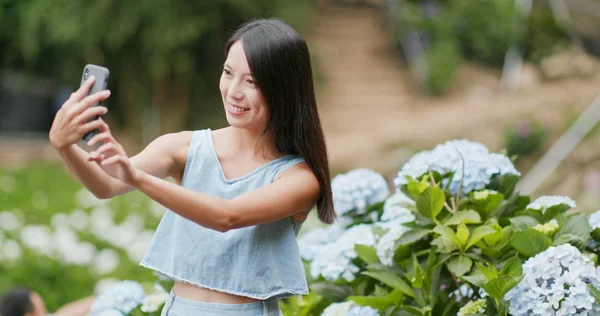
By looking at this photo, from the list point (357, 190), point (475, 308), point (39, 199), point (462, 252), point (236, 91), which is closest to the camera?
point (236, 91)

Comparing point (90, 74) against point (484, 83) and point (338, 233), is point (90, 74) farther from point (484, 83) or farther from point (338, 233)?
point (484, 83)

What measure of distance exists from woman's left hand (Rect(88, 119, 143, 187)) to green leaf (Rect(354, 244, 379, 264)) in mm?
897

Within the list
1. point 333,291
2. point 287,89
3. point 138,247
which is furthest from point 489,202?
point 138,247

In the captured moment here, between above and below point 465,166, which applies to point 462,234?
below

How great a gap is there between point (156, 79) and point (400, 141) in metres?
3.65

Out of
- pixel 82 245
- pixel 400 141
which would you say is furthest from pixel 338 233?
pixel 400 141

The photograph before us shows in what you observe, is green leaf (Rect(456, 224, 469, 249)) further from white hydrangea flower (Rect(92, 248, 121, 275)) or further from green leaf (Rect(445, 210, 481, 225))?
white hydrangea flower (Rect(92, 248, 121, 275))

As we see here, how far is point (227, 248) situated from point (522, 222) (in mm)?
785

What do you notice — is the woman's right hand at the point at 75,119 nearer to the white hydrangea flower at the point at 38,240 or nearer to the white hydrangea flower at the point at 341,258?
the white hydrangea flower at the point at 341,258

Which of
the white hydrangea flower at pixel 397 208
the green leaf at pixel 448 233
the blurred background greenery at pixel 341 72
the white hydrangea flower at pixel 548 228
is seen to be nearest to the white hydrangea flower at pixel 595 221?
the white hydrangea flower at pixel 548 228

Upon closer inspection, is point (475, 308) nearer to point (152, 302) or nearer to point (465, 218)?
point (465, 218)

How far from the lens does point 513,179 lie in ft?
7.30

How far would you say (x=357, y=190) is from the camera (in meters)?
2.56

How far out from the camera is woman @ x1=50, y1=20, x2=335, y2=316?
5.56 feet
